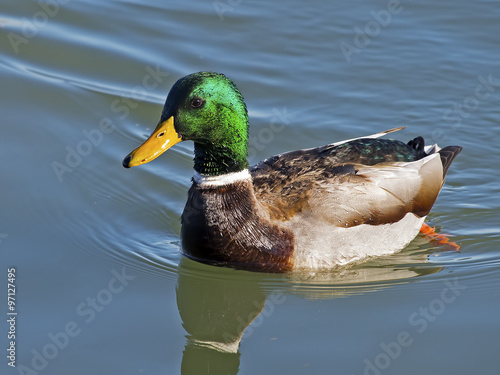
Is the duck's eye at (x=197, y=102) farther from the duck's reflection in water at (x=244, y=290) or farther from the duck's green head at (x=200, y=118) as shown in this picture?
the duck's reflection in water at (x=244, y=290)

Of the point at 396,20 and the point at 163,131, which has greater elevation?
the point at 396,20

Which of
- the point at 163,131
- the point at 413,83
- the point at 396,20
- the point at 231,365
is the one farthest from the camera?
the point at 396,20

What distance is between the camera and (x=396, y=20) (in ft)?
36.8

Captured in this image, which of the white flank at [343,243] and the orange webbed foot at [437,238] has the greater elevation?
the orange webbed foot at [437,238]

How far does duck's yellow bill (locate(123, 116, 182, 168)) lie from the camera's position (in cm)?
640

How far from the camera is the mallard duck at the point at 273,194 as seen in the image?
21.2 ft

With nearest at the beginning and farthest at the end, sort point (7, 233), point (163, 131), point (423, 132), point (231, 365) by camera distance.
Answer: point (231, 365) → point (163, 131) → point (7, 233) → point (423, 132)

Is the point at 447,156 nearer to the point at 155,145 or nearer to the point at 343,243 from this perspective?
the point at 343,243

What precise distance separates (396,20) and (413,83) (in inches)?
56.5

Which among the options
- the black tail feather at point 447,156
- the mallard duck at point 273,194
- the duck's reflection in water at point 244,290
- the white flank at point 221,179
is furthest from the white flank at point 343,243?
the black tail feather at point 447,156

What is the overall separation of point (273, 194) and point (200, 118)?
1.10 metres

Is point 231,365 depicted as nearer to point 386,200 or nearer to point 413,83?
point 386,200

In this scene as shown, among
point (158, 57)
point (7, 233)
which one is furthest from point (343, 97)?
point (7, 233)

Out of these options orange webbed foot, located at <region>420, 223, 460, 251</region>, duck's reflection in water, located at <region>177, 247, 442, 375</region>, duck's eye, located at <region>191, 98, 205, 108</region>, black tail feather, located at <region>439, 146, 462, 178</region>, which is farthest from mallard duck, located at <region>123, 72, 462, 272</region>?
black tail feather, located at <region>439, 146, 462, 178</region>
